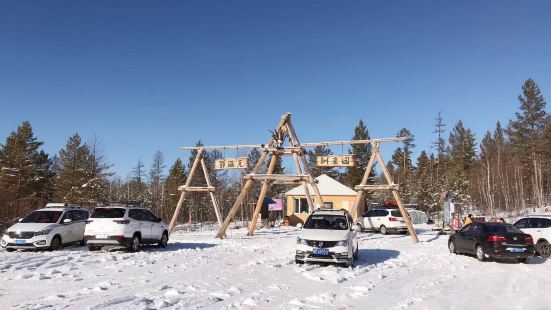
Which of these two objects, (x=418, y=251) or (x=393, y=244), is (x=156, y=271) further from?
(x=393, y=244)

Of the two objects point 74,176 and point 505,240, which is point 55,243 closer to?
point 505,240

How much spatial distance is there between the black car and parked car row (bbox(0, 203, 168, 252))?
473 inches

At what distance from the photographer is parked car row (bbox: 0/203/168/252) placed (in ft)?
48.6

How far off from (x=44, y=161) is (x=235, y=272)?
45610mm

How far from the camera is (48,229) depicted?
15.2 metres

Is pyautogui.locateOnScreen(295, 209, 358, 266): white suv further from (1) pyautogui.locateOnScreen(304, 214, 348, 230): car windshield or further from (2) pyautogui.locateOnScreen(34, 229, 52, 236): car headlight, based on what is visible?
(2) pyautogui.locateOnScreen(34, 229, 52, 236): car headlight

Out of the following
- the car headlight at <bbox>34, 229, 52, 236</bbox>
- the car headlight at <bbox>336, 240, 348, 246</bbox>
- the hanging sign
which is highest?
the hanging sign

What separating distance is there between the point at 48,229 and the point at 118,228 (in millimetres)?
2563

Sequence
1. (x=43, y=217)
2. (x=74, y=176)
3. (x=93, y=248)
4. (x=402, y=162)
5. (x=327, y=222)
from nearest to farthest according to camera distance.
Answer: (x=327, y=222)
(x=93, y=248)
(x=43, y=217)
(x=74, y=176)
(x=402, y=162)

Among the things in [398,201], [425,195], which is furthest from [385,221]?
[425,195]

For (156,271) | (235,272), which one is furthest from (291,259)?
(156,271)

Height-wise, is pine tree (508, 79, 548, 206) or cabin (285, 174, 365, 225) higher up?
pine tree (508, 79, 548, 206)

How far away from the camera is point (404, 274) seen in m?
12.0

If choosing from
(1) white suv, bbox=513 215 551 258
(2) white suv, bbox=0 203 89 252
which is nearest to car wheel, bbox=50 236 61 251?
(2) white suv, bbox=0 203 89 252
